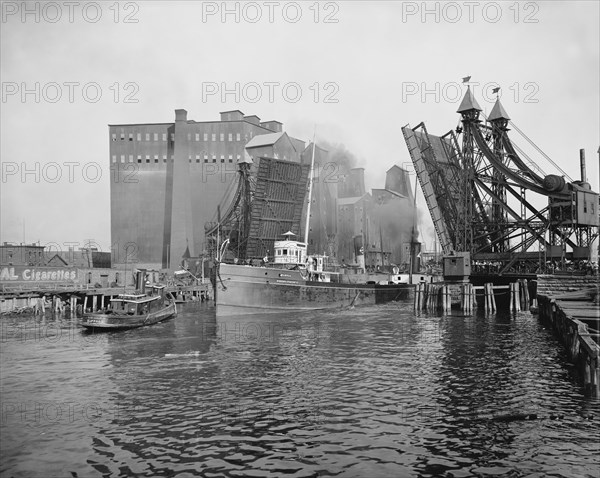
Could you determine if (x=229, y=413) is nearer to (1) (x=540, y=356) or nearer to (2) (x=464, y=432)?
(2) (x=464, y=432)

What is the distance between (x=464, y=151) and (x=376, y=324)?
2555 cm

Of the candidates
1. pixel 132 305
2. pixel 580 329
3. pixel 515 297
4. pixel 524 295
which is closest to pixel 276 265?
pixel 132 305

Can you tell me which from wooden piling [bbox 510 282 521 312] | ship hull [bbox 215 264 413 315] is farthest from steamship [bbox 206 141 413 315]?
wooden piling [bbox 510 282 521 312]

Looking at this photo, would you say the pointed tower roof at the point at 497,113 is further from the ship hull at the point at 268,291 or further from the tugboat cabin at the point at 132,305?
the tugboat cabin at the point at 132,305

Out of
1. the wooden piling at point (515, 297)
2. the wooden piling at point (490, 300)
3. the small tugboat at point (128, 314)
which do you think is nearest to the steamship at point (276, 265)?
the small tugboat at point (128, 314)

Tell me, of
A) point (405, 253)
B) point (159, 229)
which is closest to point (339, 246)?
point (405, 253)

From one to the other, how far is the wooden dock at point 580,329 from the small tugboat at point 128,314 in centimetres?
3032

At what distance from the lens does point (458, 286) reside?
53.3m

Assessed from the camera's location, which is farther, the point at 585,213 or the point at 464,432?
the point at 585,213

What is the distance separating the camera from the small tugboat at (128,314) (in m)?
39.1

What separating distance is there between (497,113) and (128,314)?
44.4 metres

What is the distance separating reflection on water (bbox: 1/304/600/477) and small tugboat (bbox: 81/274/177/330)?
23.3 feet

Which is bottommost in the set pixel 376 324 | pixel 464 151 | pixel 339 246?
pixel 376 324

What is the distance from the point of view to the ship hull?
4722 cm
